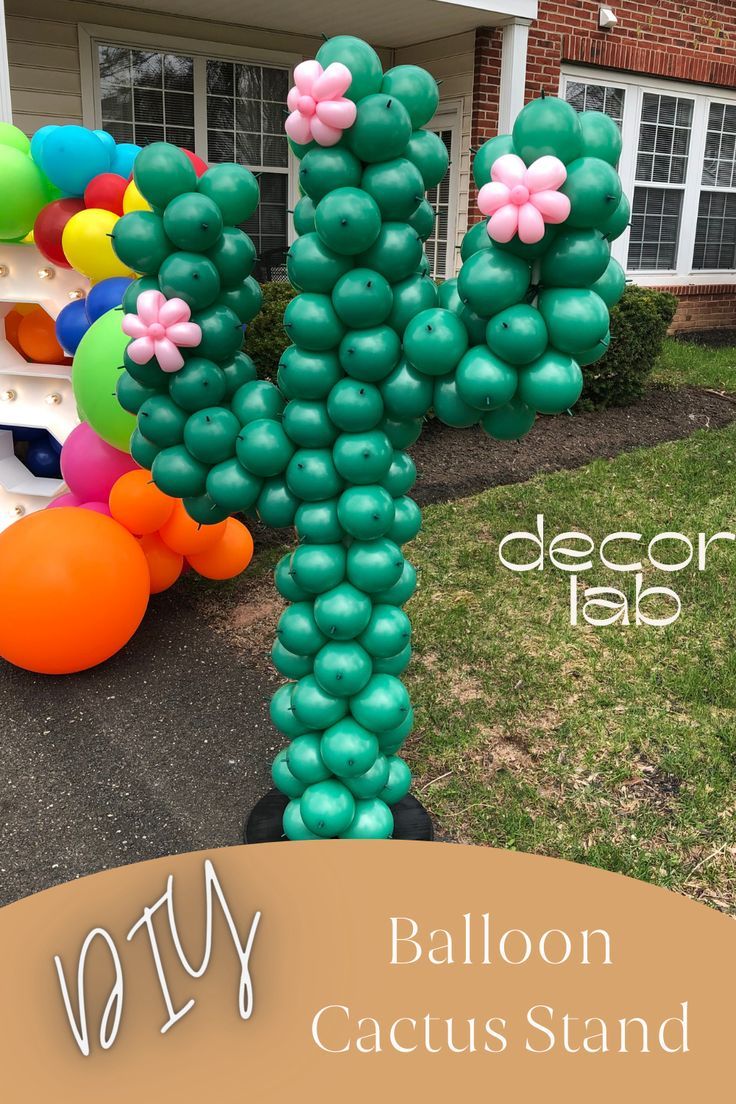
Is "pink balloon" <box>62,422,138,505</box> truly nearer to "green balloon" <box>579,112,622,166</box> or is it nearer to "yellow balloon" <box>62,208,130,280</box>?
"yellow balloon" <box>62,208,130,280</box>

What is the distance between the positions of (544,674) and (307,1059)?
2264 mm

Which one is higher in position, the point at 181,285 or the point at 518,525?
the point at 181,285

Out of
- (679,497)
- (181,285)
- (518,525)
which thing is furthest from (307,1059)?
(679,497)

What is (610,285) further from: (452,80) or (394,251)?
(452,80)

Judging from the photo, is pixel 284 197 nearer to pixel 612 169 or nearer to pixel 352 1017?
pixel 612 169

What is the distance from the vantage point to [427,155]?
231 centimetres

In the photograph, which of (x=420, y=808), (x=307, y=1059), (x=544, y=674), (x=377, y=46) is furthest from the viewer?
(x=377, y=46)

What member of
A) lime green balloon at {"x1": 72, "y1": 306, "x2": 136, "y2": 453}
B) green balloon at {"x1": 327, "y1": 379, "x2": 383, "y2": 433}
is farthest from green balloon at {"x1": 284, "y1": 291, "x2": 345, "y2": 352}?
lime green balloon at {"x1": 72, "y1": 306, "x2": 136, "y2": 453}

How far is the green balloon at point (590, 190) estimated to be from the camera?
208 centimetres

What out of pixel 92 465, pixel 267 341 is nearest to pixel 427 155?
pixel 92 465

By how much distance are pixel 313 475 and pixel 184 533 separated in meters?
1.87

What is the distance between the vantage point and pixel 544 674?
398 centimetres

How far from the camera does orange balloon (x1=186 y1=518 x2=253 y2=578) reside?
14.7 feet

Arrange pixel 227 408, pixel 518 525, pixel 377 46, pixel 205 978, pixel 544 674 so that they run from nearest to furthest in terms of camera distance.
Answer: pixel 205 978
pixel 227 408
pixel 544 674
pixel 518 525
pixel 377 46
